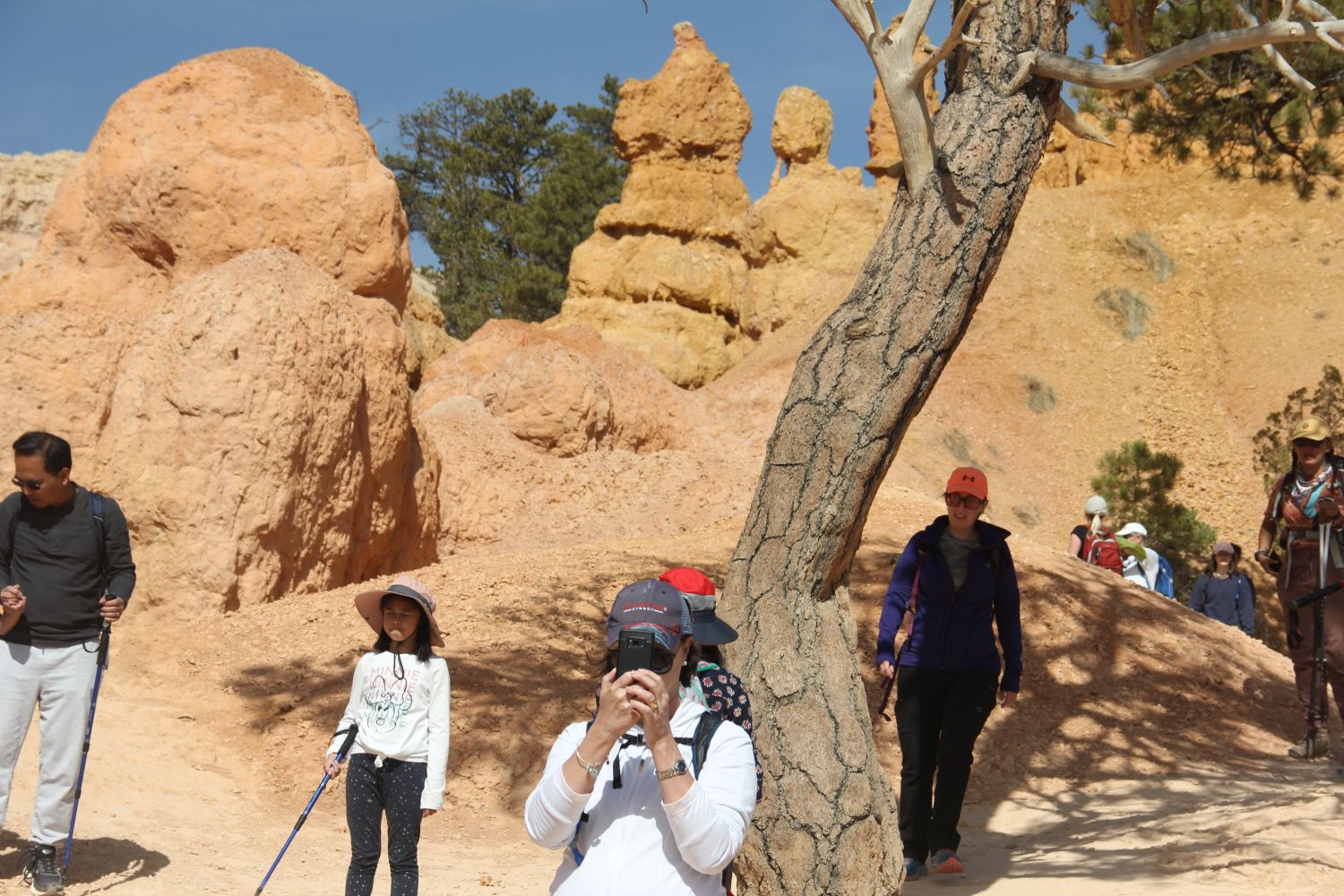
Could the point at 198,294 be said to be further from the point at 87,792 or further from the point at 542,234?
the point at 542,234

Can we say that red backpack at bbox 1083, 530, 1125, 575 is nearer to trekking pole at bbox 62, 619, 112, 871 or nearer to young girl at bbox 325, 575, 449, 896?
young girl at bbox 325, 575, 449, 896

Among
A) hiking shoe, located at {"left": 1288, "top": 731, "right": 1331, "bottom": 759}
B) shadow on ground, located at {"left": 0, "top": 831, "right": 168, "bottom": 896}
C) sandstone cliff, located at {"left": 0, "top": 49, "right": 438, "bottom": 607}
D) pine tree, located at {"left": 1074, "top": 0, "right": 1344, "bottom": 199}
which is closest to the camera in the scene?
shadow on ground, located at {"left": 0, "top": 831, "right": 168, "bottom": 896}

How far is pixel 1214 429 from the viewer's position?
2588 cm

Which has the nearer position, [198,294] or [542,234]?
[198,294]

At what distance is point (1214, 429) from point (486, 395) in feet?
54.0

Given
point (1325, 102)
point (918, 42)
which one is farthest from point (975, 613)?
point (1325, 102)

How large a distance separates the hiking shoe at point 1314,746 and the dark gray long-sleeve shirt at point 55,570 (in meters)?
6.61

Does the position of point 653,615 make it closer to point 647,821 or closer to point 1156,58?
point 647,821

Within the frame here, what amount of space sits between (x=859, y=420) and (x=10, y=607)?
3.31 metres

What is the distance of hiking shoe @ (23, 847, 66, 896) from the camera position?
4.59 m

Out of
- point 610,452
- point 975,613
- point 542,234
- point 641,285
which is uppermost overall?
point 542,234

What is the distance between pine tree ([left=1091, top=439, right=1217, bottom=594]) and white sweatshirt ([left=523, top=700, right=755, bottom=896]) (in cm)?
1535

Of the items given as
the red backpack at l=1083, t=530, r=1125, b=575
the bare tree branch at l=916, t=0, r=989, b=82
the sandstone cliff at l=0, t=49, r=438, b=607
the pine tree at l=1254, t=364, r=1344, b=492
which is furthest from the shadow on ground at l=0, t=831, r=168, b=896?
the pine tree at l=1254, t=364, r=1344, b=492

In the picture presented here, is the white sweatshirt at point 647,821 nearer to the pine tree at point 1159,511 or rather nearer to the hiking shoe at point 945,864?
the hiking shoe at point 945,864
